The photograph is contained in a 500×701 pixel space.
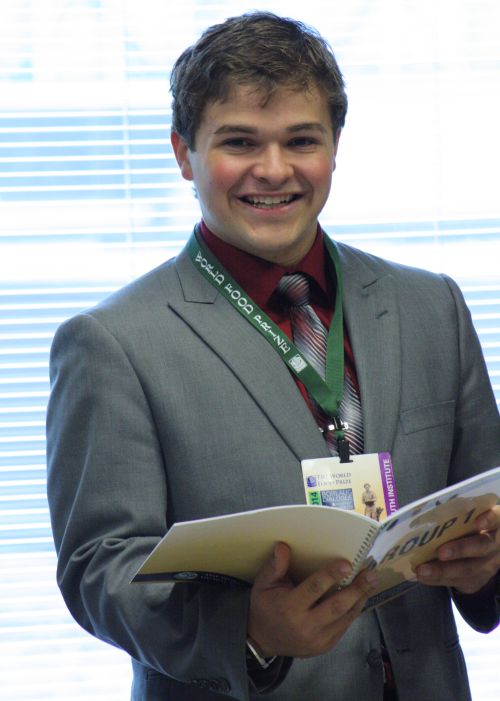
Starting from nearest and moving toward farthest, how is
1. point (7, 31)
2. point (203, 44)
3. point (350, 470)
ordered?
point (350, 470) → point (203, 44) → point (7, 31)

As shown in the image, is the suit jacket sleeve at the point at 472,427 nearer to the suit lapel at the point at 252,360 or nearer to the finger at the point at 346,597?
the suit lapel at the point at 252,360

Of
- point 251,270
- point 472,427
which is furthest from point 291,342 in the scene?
point 472,427

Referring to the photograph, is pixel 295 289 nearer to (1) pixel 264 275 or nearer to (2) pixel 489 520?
(1) pixel 264 275

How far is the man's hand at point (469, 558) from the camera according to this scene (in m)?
1.55

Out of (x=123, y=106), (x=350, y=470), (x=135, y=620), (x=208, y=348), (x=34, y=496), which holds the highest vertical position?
(x=123, y=106)

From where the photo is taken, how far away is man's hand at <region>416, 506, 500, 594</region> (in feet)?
5.08

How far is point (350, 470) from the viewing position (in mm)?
1712

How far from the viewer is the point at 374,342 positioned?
1886mm

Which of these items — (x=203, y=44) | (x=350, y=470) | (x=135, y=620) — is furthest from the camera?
(x=203, y=44)

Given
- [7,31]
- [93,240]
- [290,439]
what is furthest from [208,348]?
[7,31]

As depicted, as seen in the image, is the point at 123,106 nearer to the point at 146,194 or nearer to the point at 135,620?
the point at 146,194

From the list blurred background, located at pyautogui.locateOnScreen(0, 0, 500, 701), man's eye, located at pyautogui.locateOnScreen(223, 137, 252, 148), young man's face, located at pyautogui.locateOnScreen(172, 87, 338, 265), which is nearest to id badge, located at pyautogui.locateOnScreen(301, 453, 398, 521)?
young man's face, located at pyautogui.locateOnScreen(172, 87, 338, 265)

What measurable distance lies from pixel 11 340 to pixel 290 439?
1.58 m

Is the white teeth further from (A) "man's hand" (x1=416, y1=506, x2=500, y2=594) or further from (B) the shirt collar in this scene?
(A) "man's hand" (x1=416, y1=506, x2=500, y2=594)
